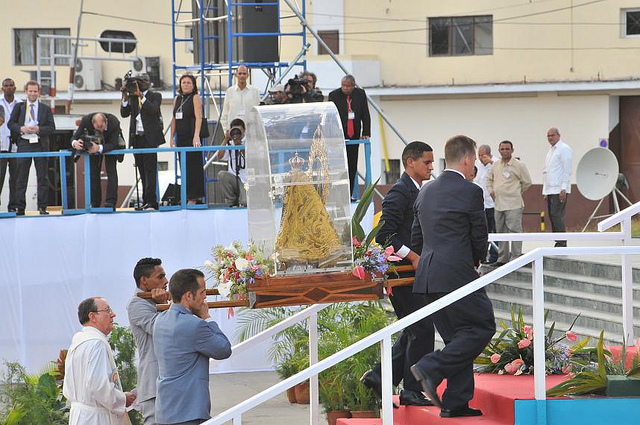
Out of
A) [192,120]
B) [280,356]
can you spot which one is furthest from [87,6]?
[280,356]

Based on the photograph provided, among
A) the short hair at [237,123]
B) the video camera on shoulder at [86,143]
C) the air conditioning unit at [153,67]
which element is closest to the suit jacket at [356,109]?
the short hair at [237,123]

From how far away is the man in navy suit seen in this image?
23.6 feet

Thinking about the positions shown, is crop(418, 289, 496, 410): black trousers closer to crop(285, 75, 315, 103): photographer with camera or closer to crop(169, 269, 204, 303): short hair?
crop(169, 269, 204, 303): short hair

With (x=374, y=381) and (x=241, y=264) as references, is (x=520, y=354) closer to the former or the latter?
(x=374, y=381)

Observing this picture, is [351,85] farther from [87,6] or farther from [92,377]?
[87,6]

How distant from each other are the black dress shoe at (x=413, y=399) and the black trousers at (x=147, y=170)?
26.5 feet

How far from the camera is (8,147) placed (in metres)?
16.1

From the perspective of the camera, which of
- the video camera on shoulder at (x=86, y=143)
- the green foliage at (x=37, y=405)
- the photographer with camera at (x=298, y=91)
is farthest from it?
the photographer with camera at (x=298, y=91)

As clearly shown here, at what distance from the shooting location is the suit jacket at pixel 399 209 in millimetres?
8195

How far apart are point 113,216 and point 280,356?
3145 millimetres

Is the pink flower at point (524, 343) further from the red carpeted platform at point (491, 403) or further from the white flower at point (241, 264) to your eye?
the white flower at point (241, 264)

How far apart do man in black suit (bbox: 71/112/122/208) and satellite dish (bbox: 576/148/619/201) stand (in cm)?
801

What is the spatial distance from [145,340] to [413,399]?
182 cm

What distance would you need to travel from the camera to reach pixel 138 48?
109 ft
